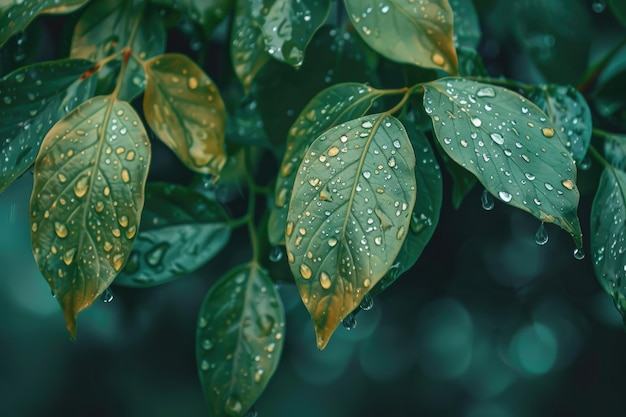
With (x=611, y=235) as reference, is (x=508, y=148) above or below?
above

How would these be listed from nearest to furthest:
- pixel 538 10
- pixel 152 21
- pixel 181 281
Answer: pixel 152 21 → pixel 538 10 → pixel 181 281

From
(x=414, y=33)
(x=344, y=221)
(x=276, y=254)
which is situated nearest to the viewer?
(x=344, y=221)

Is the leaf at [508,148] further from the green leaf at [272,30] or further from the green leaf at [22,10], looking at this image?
the green leaf at [22,10]

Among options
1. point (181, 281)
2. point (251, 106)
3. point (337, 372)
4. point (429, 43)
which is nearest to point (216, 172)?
point (251, 106)

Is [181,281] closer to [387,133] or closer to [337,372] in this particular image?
[337,372]

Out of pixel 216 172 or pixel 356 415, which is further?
pixel 356 415

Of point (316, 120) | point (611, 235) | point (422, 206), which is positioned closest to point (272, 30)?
point (316, 120)

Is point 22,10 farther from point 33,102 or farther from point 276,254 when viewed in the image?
point 276,254

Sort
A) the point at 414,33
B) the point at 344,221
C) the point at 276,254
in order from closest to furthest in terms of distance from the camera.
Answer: the point at 344,221
the point at 414,33
the point at 276,254

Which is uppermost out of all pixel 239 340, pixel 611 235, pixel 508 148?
pixel 508 148
